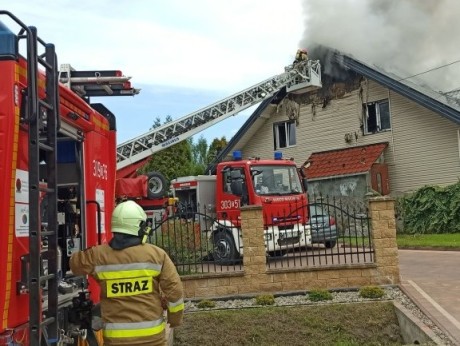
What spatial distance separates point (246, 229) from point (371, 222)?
2040mm

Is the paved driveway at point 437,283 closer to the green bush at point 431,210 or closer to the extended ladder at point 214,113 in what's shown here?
the green bush at point 431,210

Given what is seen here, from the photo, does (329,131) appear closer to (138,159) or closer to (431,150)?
(431,150)

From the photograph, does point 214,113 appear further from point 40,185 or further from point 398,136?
point 40,185

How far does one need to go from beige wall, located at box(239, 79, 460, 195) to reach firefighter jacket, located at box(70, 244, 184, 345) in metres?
17.3

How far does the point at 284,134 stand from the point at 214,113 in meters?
7.37

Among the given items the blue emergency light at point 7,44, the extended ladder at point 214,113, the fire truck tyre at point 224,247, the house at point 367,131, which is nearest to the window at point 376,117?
the house at point 367,131

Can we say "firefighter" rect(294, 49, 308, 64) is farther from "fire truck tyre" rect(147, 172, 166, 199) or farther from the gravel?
the gravel

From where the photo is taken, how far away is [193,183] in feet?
45.8

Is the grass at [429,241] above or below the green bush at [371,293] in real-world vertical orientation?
above

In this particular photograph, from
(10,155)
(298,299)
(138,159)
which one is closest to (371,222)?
(298,299)

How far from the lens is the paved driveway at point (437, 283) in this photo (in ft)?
23.7

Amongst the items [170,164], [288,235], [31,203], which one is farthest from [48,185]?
[170,164]

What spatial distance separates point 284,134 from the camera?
26.0 m

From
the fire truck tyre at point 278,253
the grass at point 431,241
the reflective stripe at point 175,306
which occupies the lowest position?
the grass at point 431,241
